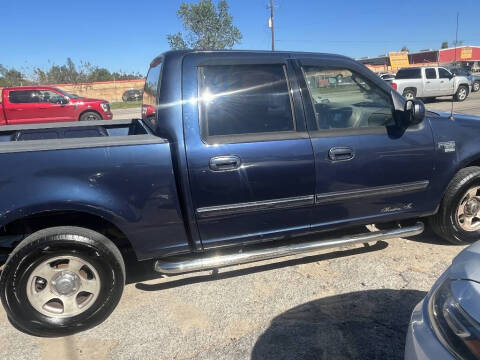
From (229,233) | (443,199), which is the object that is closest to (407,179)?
(443,199)

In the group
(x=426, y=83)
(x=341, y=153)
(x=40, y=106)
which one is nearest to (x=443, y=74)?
(x=426, y=83)

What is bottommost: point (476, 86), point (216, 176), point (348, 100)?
point (216, 176)

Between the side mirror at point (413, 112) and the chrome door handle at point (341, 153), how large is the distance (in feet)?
1.88

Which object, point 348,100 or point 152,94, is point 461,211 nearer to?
point 348,100

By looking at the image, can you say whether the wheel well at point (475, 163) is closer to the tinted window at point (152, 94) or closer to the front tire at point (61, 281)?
the tinted window at point (152, 94)

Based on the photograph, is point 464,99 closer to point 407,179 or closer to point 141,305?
point 407,179

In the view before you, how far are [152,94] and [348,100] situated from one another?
5.58 feet

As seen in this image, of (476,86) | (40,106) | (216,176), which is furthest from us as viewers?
(476,86)

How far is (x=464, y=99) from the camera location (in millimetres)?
18453

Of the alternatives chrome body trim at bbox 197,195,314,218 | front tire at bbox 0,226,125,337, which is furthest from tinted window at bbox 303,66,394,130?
front tire at bbox 0,226,125,337

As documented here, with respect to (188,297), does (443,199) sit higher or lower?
higher

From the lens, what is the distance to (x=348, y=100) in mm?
3146

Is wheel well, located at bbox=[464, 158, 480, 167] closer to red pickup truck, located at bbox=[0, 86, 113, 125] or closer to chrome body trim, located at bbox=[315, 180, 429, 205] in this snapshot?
chrome body trim, located at bbox=[315, 180, 429, 205]

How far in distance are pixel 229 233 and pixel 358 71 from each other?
1.73m
